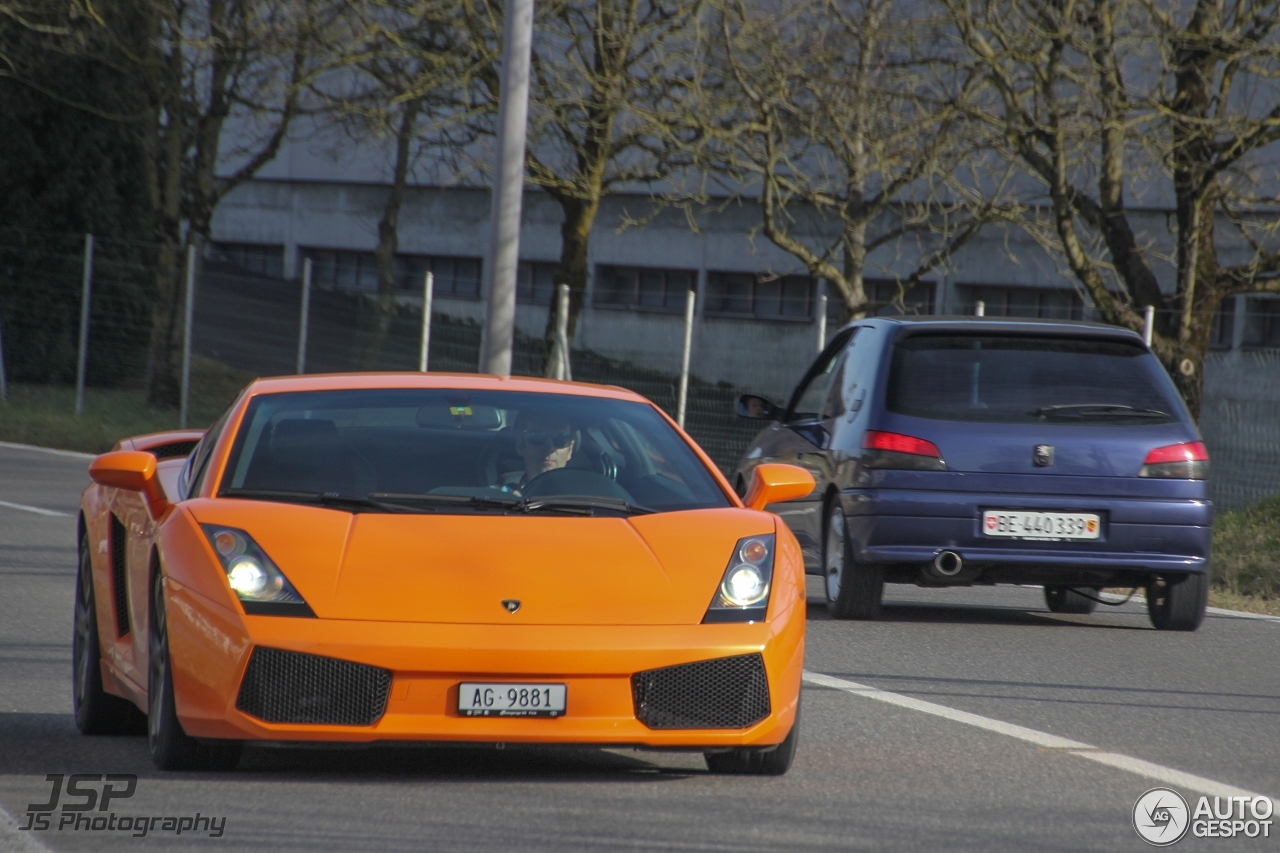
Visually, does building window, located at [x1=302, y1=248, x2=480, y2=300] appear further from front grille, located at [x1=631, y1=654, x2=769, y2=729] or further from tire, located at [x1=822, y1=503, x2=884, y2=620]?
front grille, located at [x1=631, y1=654, x2=769, y2=729]

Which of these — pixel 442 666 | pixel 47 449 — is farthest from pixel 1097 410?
pixel 47 449

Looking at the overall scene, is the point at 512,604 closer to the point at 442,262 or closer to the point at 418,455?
the point at 418,455

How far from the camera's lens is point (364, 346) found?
1035 inches

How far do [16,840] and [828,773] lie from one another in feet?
8.12

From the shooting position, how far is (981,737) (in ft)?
23.5

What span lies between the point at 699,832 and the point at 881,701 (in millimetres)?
2786

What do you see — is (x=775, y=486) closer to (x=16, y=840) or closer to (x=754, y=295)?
(x=16, y=840)

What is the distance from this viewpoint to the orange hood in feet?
18.7

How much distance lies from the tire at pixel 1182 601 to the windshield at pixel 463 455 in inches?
184

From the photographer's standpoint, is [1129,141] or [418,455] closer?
[418,455]

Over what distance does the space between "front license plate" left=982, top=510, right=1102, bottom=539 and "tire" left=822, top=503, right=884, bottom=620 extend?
692 millimetres

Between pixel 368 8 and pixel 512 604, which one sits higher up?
pixel 368 8

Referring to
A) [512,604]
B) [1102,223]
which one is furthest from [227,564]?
[1102,223]

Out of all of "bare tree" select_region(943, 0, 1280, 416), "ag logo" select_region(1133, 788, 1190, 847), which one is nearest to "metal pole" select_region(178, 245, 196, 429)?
"bare tree" select_region(943, 0, 1280, 416)
